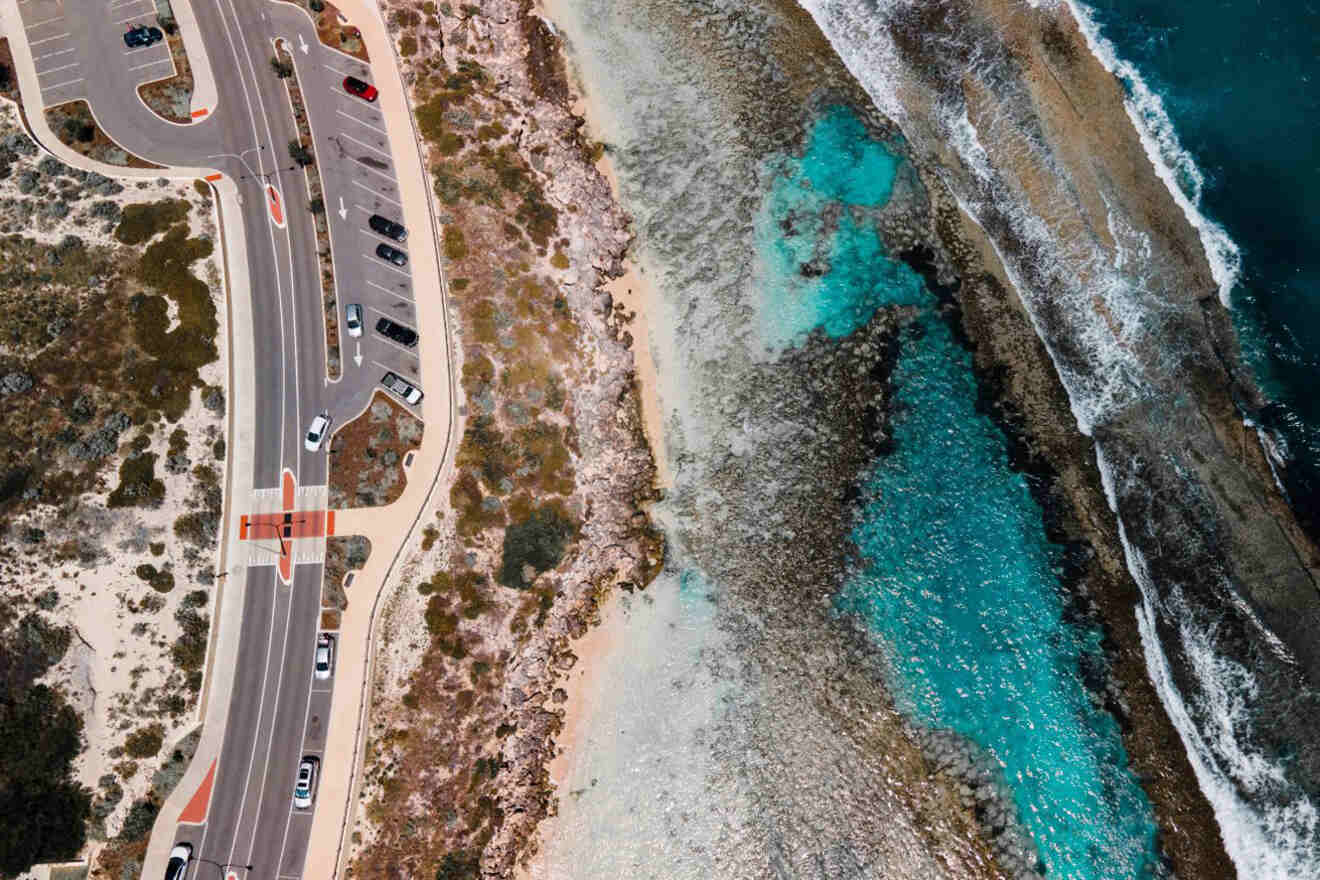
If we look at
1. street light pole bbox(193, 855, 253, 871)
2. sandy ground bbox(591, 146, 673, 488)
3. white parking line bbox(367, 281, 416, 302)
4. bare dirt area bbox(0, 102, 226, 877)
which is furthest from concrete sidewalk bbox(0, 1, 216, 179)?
street light pole bbox(193, 855, 253, 871)

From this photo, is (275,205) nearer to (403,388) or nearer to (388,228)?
(388,228)

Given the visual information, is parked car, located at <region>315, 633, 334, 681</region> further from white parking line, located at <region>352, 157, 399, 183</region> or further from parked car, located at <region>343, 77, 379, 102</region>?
parked car, located at <region>343, 77, 379, 102</region>

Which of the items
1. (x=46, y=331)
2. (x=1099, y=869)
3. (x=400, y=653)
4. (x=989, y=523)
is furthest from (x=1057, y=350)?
(x=46, y=331)

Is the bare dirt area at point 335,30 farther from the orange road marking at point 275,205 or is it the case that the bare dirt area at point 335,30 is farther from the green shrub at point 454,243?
the green shrub at point 454,243

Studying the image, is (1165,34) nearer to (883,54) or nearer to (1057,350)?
(883,54)

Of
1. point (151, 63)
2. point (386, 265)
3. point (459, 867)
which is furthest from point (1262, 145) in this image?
point (151, 63)

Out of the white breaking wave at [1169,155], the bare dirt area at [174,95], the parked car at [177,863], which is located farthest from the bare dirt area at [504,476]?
the white breaking wave at [1169,155]
